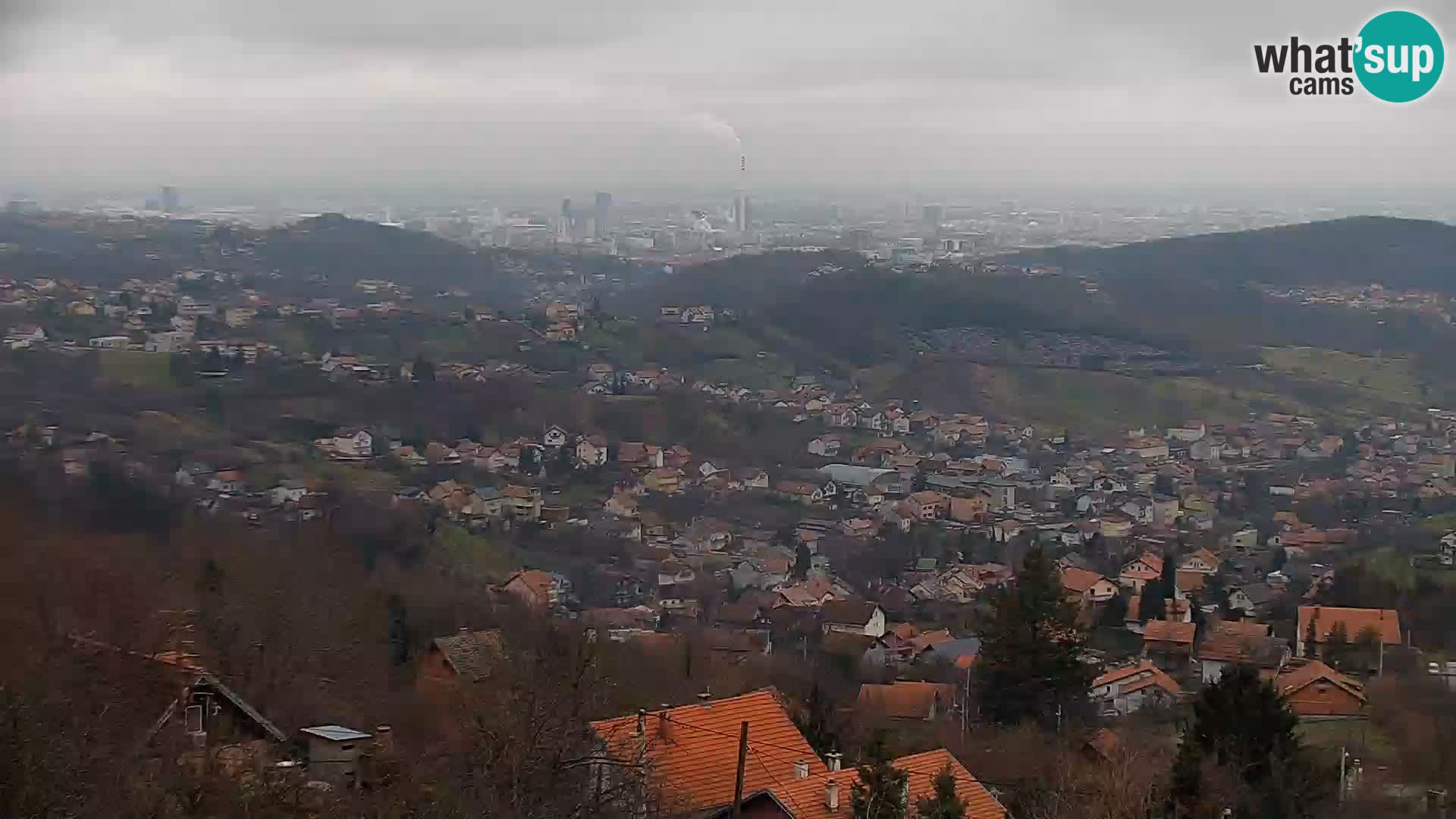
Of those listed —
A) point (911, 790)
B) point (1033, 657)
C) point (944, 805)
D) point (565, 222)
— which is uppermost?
point (565, 222)

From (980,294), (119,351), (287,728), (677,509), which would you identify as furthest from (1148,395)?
(287,728)

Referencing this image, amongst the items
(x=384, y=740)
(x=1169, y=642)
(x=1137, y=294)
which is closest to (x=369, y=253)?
(x=1137, y=294)

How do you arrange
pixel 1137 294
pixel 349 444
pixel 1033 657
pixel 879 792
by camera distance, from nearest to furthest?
pixel 879 792 < pixel 1033 657 < pixel 349 444 < pixel 1137 294

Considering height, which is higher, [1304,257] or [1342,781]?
[1304,257]

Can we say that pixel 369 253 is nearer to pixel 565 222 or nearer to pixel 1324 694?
pixel 565 222

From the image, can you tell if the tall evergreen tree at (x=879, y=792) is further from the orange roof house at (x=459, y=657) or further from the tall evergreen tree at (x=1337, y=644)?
the tall evergreen tree at (x=1337, y=644)

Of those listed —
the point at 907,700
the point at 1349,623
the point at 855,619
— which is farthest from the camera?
the point at 855,619
